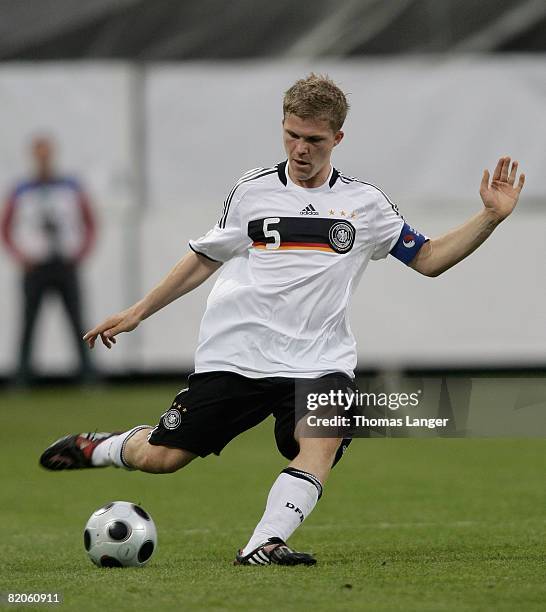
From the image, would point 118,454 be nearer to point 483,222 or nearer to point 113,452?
point 113,452

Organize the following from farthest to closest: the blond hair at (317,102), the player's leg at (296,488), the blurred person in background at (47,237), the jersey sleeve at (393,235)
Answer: the blurred person in background at (47,237) → the jersey sleeve at (393,235) → the blond hair at (317,102) → the player's leg at (296,488)

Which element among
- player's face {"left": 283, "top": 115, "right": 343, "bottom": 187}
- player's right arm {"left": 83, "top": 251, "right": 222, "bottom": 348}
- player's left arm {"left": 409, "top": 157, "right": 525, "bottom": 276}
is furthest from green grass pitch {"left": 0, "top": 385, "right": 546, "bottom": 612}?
player's face {"left": 283, "top": 115, "right": 343, "bottom": 187}

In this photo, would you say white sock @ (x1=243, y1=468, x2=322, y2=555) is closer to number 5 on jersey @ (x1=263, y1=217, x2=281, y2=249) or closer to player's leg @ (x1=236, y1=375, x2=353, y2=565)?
player's leg @ (x1=236, y1=375, x2=353, y2=565)

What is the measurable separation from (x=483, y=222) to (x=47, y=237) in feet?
32.2

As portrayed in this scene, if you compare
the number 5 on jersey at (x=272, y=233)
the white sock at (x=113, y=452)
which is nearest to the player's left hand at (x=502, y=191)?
the number 5 on jersey at (x=272, y=233)

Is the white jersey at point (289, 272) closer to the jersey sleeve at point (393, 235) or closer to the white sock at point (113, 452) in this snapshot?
the jersey sleeve at point (393, 235)

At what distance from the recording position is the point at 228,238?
6805 millimetres

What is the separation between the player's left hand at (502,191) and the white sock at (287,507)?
142cm

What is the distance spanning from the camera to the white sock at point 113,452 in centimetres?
694

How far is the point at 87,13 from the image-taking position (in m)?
15.7

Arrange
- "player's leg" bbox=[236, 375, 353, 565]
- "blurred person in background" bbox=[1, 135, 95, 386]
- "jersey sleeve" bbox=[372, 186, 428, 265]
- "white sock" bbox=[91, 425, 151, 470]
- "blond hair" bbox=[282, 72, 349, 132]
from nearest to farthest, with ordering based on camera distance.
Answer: "player's leg" bbox=[236, 375, 353, 565] → "blond hair" bbox=[282, 72, 349, 132] → "jersey sleeve" bbox=[372, 186, 428, 265] → "white sock" bbox=[91, 425, 151, 470] → "blurred person in background" bbox=[1, 135, 95, 386]

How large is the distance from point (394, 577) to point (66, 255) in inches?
407

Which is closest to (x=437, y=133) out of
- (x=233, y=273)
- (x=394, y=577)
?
(x=233, y=273)

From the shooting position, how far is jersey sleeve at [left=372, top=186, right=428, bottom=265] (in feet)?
22.4
